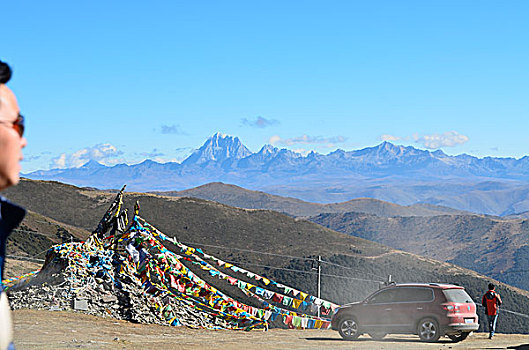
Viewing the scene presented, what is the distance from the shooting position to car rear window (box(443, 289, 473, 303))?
16625 millimetres

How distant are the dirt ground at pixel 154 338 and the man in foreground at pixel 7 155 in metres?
12.6

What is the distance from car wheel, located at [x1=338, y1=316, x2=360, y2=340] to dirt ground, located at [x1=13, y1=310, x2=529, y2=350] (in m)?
0.37

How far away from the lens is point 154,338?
52.3 ft

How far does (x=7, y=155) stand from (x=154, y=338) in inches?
583

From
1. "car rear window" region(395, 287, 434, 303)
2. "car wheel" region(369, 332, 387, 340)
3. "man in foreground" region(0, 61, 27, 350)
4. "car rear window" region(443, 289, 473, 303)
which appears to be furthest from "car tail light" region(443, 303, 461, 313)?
"man in foreground" region(0, 61, 27, 350)

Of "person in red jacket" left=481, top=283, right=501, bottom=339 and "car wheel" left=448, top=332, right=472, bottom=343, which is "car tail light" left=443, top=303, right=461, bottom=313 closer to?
"car wheel" left=448, top=332, right=472, bottom=343

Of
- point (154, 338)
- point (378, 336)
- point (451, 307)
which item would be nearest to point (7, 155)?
point (154, 338)

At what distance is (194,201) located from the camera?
96688 mm

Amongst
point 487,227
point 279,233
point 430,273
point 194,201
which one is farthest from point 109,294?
point 487,227

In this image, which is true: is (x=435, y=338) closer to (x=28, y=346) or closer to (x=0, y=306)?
(x=28, y=346)

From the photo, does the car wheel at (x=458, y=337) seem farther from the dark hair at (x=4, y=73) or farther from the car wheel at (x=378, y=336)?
the dark hair at (x=4, y=73)

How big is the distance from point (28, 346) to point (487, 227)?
470 feet

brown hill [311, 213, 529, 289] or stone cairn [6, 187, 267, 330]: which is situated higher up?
brown hill [311, 213, 529, 289]

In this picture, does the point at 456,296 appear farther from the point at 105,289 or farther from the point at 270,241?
the point at 270,241
